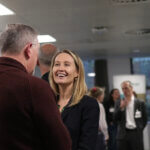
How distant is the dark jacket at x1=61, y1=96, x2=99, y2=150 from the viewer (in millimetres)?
1672

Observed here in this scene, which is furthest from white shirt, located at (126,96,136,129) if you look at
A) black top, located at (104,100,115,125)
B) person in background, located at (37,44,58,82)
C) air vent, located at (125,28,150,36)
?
person in background, located at (37,44,58,82)

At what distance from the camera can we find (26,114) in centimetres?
102

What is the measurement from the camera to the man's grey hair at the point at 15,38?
115cm

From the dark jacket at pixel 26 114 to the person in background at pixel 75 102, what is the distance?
62cm

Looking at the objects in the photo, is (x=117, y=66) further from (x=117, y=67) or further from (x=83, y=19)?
(x=83, y=19)

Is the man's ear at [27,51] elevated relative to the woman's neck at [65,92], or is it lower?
elevated

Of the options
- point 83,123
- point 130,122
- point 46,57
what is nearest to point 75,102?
point 83,123

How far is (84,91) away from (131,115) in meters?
2.90

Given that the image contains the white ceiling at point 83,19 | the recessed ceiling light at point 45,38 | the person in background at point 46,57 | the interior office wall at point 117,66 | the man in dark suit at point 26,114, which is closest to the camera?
the man in dark suit at point 26,114

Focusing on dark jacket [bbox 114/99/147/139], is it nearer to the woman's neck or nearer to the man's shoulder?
the woman's neck

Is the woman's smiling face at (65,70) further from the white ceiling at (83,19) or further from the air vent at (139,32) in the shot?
the air vent at (139,32)

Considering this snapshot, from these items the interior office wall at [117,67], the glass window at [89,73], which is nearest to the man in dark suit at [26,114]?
the interior office wall at [117,67]

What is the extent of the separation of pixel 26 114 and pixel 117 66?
10.0 m

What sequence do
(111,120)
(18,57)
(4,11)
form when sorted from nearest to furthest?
1. (18,57)
2. (4,11)
3. (111,120)
